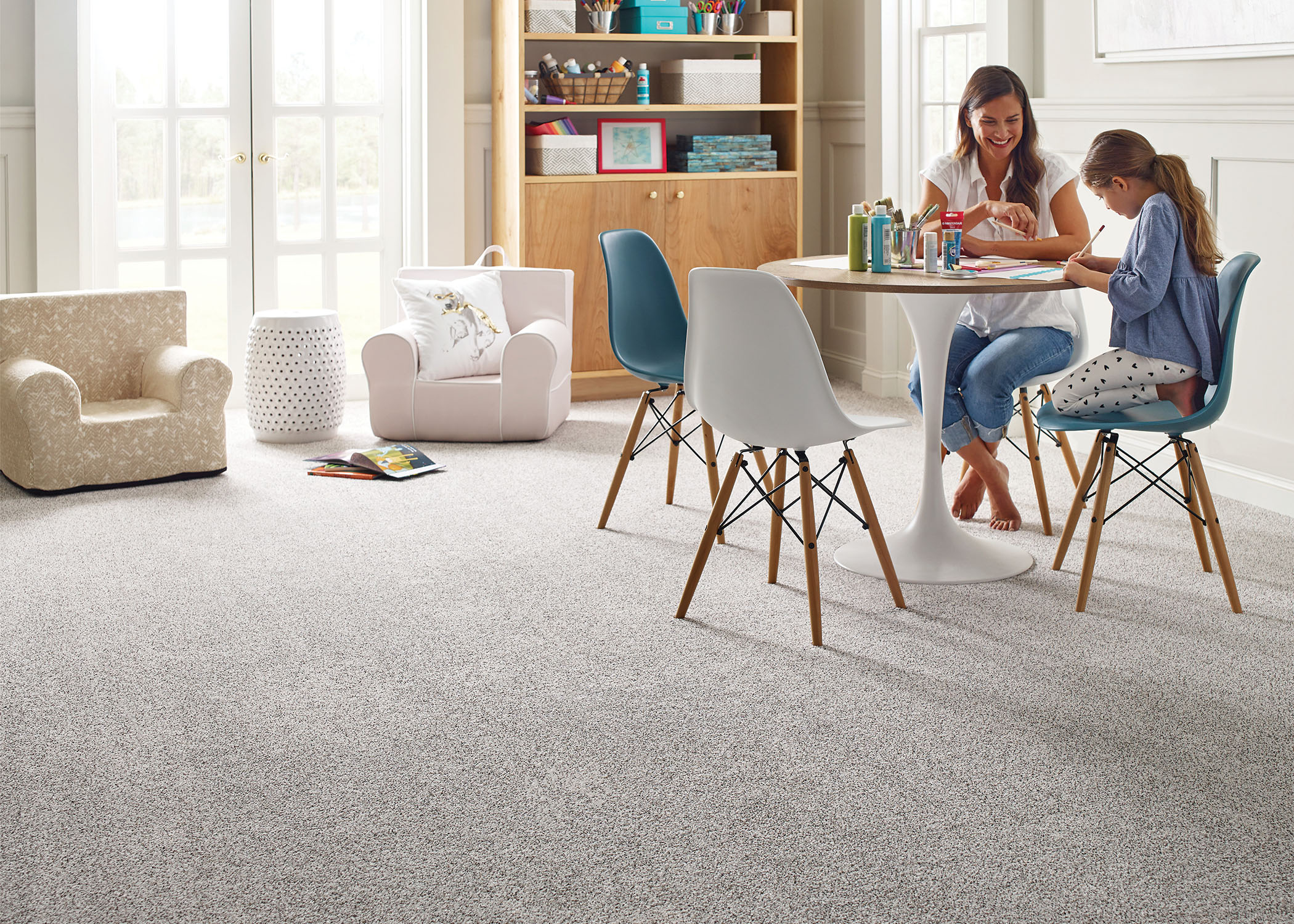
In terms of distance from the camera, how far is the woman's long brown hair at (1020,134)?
343cm

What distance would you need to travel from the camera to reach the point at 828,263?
11.7 ft

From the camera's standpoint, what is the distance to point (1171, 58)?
4.09 m

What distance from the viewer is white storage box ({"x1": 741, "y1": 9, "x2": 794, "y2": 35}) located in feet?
18.9

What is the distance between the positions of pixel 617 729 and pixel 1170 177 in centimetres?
175

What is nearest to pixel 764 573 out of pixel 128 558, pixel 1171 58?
pixel 128 558

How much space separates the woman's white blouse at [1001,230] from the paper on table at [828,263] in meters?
0.32

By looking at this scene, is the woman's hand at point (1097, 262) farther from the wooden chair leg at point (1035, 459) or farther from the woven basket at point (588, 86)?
the woven basket at point (588, 86)

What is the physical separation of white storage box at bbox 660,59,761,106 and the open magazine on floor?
2.14m

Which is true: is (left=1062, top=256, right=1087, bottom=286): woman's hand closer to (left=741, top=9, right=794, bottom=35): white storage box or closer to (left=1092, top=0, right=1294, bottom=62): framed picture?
(left=1092, top=0, right=1294, bottom=62): framed picture

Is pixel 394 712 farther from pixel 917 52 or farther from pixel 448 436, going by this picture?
pixel 917 52

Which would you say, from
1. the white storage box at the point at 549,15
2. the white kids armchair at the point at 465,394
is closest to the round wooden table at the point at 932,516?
the white kids armchair at the point at 465,394

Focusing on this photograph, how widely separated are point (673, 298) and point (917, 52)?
91.1 inches

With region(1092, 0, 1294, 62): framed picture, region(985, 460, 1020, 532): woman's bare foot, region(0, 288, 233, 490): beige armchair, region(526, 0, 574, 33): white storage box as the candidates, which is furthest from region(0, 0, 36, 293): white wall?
region(1092, 0, 1294, 62): framed picture

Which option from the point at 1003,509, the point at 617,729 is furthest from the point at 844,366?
the point at 617,729
